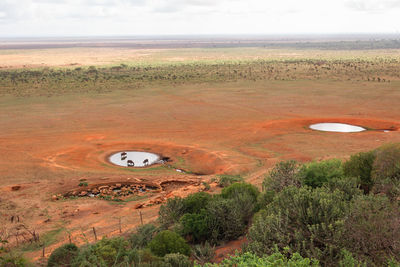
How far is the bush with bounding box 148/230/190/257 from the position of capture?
1235 cm

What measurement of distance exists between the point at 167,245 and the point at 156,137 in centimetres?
Result: 2002

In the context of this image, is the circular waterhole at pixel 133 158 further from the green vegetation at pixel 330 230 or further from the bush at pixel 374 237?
the bush at pixel 374 237

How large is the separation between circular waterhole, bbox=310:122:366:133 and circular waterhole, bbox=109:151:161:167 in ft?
53.3

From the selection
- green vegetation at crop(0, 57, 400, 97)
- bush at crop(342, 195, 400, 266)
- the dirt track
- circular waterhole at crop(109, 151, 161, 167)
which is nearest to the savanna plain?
bush at crop(342, 195, 400, 266)

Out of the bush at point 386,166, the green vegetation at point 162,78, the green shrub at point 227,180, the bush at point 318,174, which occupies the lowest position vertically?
the green shrub at point 227,180

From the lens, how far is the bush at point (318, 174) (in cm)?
1688

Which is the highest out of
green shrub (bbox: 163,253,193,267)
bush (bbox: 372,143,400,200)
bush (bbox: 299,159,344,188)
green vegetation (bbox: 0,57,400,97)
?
green vegetation (bbox: 0,57,400,97)

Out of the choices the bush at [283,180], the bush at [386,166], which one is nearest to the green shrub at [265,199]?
the bush at [283,180]

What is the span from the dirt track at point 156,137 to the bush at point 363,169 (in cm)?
590

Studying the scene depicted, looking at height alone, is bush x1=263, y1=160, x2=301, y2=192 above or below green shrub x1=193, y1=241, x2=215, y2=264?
above

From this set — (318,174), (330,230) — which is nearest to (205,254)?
(330,230)

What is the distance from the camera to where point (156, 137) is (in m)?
32.0

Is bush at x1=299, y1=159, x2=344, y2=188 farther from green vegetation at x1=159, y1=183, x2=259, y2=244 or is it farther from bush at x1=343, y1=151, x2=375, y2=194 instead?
green vegetation at x1=159, y1=183, x2=259, y2=244

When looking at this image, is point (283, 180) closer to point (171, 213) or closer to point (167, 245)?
point (171, 213)
